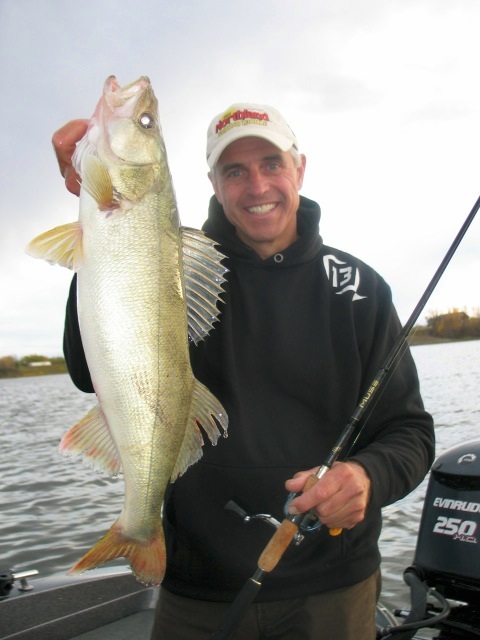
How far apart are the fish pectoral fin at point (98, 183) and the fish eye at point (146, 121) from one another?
0.93 ft

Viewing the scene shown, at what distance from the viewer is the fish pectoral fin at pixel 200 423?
91.7 inches

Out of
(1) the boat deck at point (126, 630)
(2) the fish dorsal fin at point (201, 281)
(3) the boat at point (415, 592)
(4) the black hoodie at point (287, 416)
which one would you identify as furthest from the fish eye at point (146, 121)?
(1) the boat deck at point (126, 630)

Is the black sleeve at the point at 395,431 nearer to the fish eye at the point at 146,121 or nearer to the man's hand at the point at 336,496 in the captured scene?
the man's hand at the point at 336,496

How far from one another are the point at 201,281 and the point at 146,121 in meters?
0.65

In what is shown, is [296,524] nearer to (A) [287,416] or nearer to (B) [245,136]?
(A) [287,416]

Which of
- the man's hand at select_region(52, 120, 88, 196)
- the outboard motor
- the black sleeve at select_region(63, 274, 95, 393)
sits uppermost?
the man's hand at select_region(52, 120, 88, 196)

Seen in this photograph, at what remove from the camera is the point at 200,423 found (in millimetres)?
2346

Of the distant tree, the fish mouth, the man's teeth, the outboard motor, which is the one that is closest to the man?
the man's teeth

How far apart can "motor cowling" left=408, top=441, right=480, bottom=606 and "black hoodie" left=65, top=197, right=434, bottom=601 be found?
2.80 feet

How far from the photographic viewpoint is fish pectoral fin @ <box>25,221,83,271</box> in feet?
7.05

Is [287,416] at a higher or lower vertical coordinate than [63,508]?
higher

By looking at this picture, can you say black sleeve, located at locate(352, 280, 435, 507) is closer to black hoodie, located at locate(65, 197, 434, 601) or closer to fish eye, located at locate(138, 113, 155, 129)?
black hoodie, located at locate(65, 197, 434, 601)

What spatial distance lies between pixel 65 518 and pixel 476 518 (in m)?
6.90

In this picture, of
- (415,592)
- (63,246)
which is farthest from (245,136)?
(415,592)
